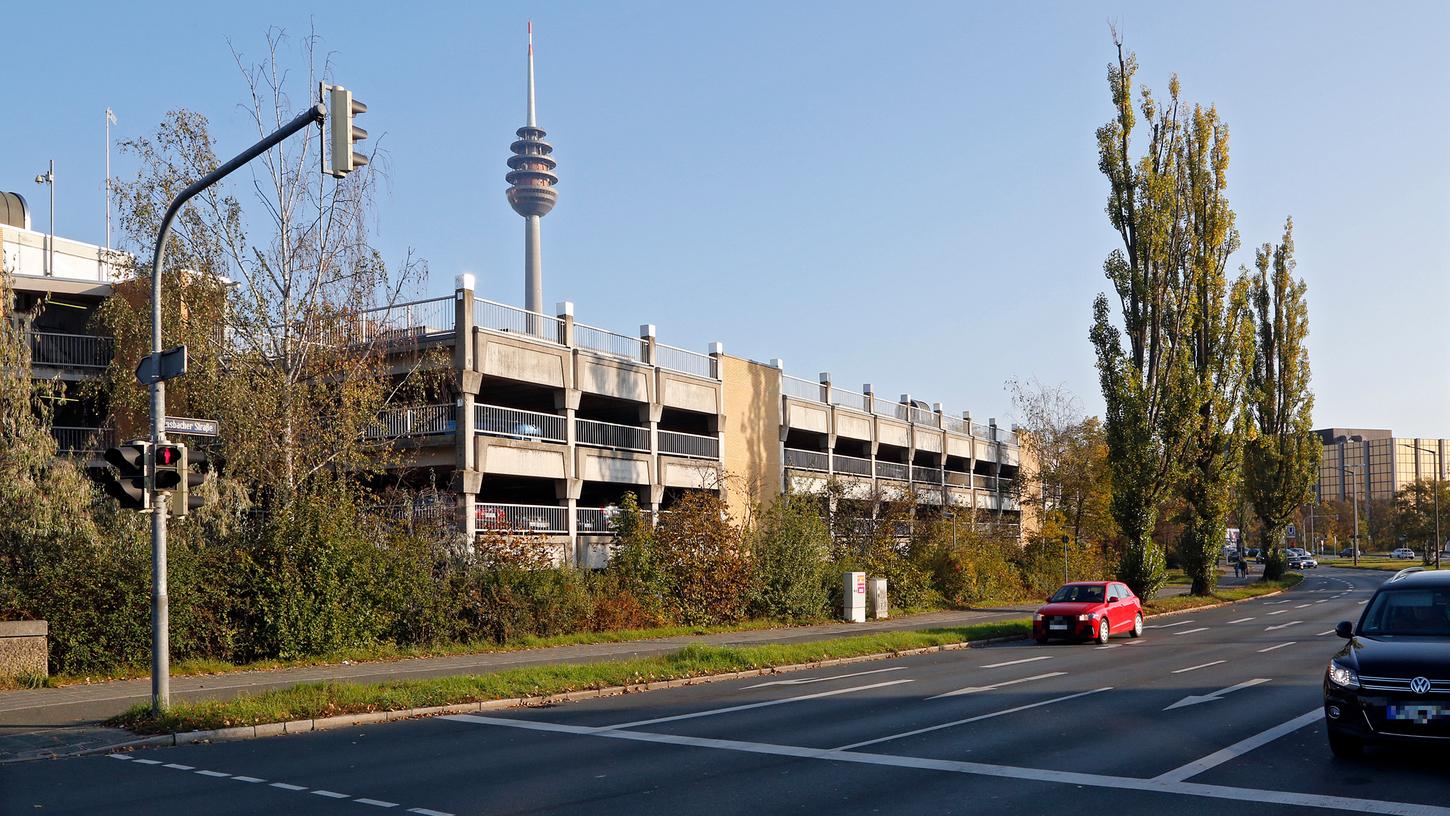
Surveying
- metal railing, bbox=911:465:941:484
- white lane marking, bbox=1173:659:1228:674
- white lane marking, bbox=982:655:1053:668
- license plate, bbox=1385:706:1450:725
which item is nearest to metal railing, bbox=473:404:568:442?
white lane marking, bbox=982:655:1053:668

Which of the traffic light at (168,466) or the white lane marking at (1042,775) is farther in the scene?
the traffic light at (168,466)

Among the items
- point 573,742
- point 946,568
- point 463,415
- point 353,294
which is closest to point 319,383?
point 353,294

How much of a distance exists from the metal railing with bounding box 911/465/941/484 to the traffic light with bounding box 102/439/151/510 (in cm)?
5171

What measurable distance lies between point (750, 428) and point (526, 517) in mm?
14676

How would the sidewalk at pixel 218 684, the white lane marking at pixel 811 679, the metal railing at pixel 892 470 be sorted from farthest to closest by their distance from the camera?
the metal railing at pixel 892 470
the white lane marking at pixel 811 679
the sidewalk at pixel 218 684

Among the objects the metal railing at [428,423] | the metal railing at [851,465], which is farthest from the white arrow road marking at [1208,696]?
the metal railing at [851,465]

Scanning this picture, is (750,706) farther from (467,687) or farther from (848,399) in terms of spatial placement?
(848,399)

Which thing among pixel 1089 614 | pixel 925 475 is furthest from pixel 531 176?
pixel 1089 614

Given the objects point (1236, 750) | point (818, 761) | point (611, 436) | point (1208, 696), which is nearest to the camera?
point (818, 761)

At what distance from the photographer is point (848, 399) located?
5794 centimetres

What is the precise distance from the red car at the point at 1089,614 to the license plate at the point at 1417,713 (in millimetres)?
18720

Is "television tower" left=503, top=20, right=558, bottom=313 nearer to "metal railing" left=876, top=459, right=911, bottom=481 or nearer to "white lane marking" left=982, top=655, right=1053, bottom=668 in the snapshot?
"metal railing" left=876, top=459, right=911, bottom=481

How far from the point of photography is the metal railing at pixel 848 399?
2219 inches

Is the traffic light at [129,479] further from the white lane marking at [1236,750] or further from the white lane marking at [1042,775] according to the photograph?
the white lane marking at [1236,750]
